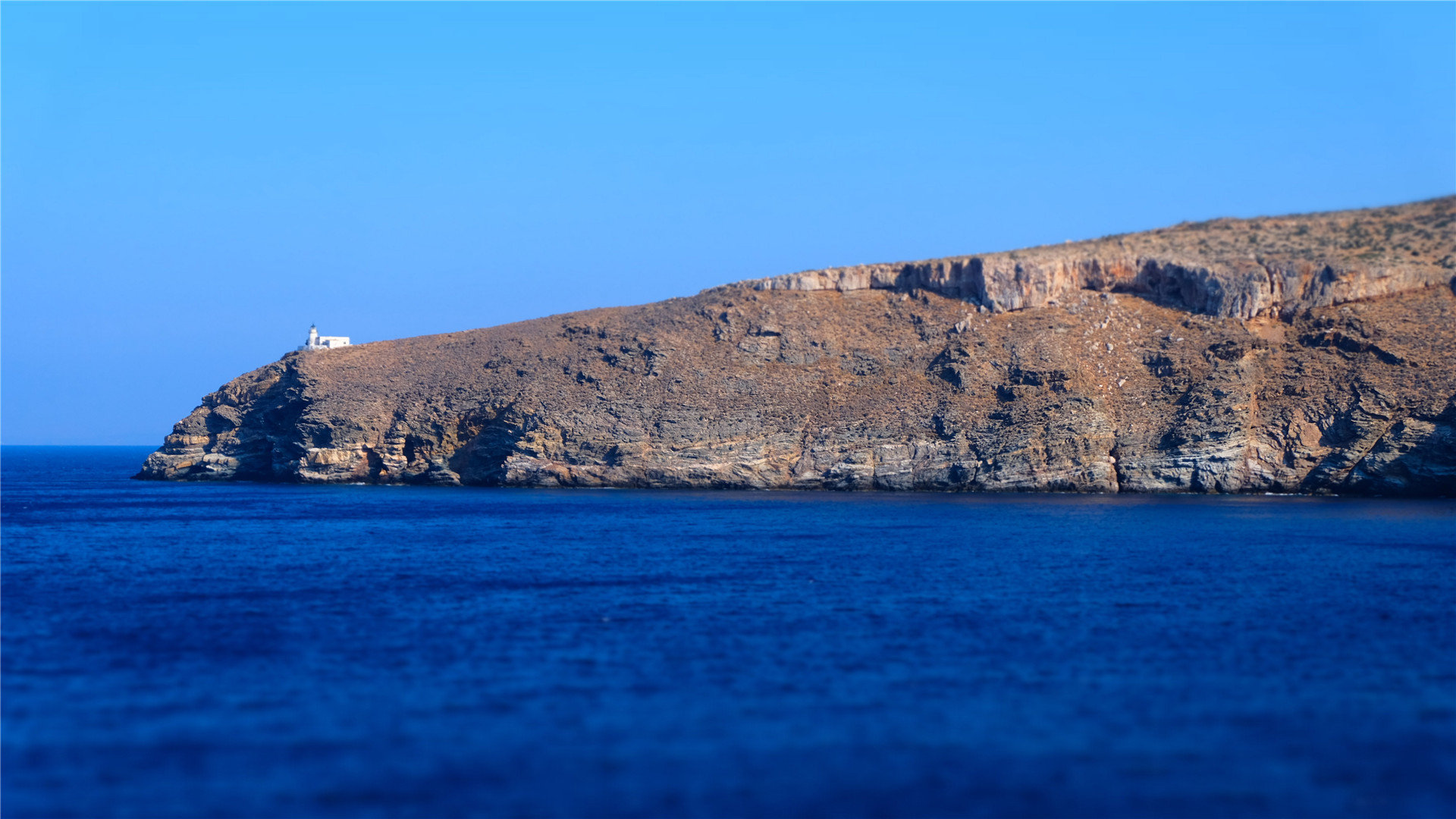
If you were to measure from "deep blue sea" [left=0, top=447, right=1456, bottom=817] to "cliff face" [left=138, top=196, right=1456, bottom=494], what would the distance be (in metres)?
23.0

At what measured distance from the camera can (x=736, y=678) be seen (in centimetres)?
1803

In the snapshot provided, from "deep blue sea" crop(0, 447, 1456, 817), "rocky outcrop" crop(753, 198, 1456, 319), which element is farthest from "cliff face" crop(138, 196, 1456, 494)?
"deep blue sea" crop(0, 447, 1456, 817)

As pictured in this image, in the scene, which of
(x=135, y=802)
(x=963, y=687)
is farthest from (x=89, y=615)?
(x=963, y=687)

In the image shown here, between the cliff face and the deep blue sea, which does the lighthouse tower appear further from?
the deep blue sea

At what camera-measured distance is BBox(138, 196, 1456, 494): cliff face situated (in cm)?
5906

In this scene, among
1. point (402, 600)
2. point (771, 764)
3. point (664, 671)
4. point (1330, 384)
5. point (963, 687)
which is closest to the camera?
point (771, 764)

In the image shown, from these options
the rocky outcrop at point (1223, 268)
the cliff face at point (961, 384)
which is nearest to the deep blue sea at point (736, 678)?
the cliff face at point (961, 384)

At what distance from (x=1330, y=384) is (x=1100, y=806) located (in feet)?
180

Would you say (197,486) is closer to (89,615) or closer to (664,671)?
(89,615)

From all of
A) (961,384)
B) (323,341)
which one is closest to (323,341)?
(323,341)

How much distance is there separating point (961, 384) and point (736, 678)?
51.8 metres

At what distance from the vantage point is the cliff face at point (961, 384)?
59062 mm

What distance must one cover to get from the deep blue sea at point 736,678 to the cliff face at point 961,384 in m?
23.0

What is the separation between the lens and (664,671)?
60.6 feet
